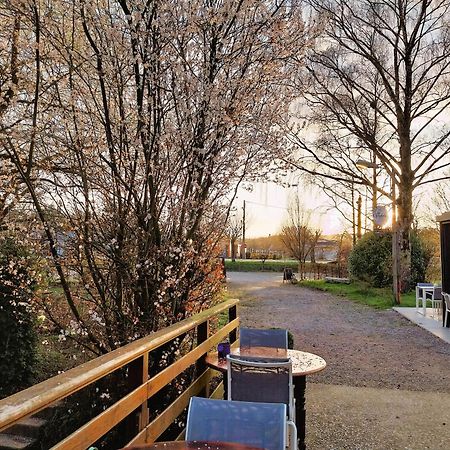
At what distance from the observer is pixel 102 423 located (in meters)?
1.80

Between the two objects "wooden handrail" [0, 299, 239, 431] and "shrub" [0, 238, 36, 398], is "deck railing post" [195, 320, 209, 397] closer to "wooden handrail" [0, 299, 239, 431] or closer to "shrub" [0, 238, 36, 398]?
"wooden handrail" [0, 299, 239, 431]

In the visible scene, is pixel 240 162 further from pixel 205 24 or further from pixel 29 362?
pixel 29 362

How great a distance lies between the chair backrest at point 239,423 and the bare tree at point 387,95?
40.8 feet

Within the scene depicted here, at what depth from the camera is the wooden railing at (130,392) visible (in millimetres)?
1365

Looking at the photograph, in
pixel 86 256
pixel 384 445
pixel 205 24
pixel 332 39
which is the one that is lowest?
pixel 384 445

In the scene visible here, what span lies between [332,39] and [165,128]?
12.4 metres

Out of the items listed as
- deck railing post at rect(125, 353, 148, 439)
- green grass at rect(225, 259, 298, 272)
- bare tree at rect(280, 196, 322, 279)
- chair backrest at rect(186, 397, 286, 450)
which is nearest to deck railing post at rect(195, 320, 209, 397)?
deck railing post at rect(125, 353, 148, 439)

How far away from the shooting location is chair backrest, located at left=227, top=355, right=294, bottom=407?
282 centimetres

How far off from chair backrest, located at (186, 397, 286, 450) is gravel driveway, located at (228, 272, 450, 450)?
6.65 feet

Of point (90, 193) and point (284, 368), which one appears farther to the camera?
point (90, 193)

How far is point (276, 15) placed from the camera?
3.94 m

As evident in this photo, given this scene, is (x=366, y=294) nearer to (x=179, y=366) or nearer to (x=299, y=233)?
(x=299, y=233)

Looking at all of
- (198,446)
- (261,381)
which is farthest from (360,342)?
(198,446)

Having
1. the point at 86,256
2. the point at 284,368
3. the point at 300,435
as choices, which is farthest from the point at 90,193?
the point at 300,435
